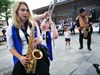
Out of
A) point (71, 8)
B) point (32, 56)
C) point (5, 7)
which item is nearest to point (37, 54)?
point (32, 56)

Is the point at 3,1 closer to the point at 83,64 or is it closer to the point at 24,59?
the point at 83,64

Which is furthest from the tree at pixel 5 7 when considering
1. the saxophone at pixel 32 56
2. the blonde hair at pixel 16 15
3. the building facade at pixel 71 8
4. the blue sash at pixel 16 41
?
the saxophone at pixel 32 56

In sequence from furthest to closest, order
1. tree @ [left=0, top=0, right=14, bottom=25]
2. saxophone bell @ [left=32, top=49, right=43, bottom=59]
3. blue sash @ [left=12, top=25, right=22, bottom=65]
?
tree @ [left=0, top=0, right=14, bottom=25], blue sash @ [left=12, top=25, right=22, bottom=65], saxophone bell @ [left=32, top=49, right=43, bottom=59]

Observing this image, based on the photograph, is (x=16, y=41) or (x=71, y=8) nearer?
(x=16, y=41)

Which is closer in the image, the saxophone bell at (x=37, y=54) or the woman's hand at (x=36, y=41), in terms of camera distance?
the saxophone bell at (x=37, y=54)

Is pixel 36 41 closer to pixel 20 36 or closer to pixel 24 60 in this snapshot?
pixel 20 36

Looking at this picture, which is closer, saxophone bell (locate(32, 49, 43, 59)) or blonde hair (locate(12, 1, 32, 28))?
saxophone bell (locate(32, 49, 43, 59))

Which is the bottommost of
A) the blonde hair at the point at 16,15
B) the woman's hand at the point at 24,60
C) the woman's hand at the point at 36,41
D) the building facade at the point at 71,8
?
the building facade at the point at 71,8

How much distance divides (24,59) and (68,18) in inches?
1262

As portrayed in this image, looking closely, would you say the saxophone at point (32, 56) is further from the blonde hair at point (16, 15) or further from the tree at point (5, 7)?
the tree at point (5, 7)

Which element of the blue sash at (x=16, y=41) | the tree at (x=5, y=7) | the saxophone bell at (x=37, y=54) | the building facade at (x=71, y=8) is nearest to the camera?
the saxophone bell at (x=37, y=54)

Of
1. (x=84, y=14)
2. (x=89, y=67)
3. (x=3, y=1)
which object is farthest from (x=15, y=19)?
(x=3, y=1)

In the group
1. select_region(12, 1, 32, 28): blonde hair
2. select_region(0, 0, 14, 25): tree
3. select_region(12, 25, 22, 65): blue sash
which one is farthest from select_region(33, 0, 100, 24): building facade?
select_region(12, 25, 22, 65): blue sash

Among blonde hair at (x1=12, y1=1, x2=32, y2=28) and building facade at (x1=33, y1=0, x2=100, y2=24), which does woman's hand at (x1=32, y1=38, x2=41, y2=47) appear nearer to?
blonde hair at (x1=12, y1=1, x2=32, y2=28)
